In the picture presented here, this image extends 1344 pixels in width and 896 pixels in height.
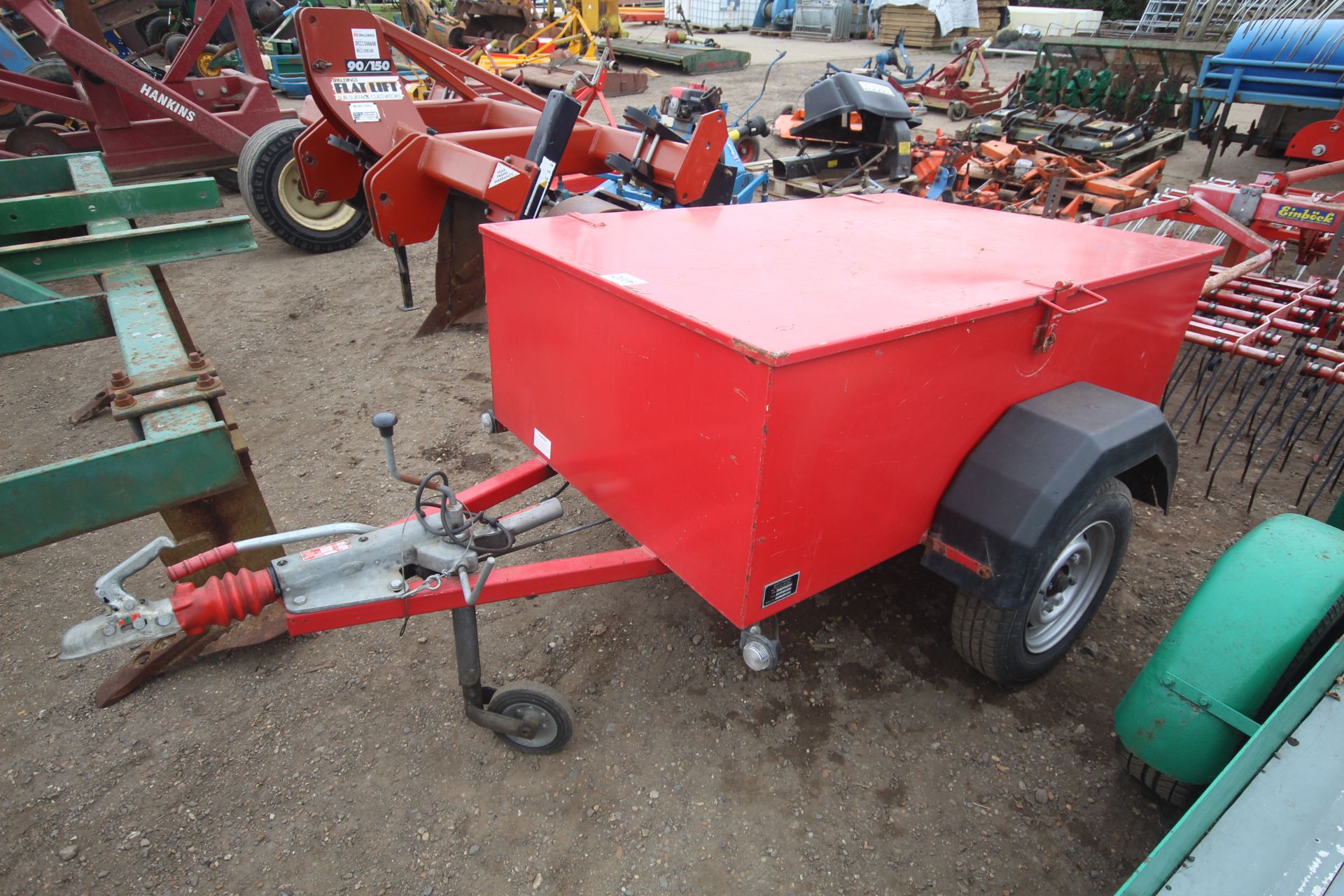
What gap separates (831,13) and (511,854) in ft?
80.8

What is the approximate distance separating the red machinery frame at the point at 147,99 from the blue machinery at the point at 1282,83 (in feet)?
32.0

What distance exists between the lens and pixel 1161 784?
200 centimetres

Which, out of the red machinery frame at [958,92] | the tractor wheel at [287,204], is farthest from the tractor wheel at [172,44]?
the red machinery frame at [958,92]

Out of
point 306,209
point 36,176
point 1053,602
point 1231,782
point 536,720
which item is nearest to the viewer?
point 1231,782

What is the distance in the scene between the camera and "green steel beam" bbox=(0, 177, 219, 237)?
3.10 metres

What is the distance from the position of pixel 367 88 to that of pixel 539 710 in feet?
12.9

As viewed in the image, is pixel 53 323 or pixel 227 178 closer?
pixel 53 323

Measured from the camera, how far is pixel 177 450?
161 cm

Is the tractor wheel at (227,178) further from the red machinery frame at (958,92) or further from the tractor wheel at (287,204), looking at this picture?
the red machinery frame at (958,92)

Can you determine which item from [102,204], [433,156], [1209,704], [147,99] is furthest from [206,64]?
[1209,704]

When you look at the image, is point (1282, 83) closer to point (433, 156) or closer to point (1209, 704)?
point (433, 156)

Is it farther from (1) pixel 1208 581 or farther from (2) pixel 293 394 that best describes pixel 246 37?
(1) pixel 1208 581

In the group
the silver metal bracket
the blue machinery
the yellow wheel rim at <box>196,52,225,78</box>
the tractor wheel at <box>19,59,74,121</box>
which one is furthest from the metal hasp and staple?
the blue machinery

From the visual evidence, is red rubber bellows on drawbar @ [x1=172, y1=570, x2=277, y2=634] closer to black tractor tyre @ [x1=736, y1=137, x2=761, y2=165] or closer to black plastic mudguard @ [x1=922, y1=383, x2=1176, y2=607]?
black plastic mudguard @ [x1=922, y1=383, x2=1176, y2=607]
